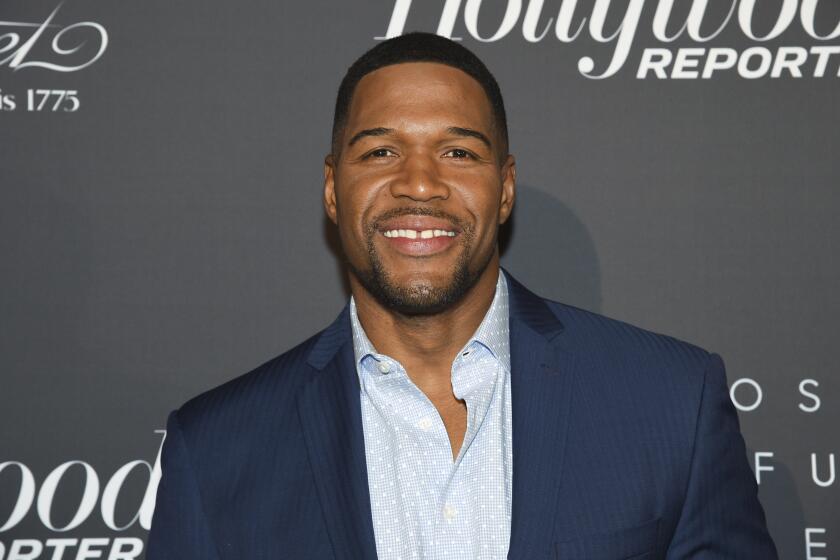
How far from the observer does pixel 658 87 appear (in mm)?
2217

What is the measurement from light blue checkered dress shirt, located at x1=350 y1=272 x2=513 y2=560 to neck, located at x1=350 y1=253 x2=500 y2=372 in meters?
0.03

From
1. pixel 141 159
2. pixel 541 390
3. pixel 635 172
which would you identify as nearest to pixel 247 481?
pixel 541 390

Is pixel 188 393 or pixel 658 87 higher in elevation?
pixel 658 87

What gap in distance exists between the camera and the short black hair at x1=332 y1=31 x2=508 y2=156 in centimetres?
180

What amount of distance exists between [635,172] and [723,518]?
3.00ft

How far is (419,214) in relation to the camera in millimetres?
1650

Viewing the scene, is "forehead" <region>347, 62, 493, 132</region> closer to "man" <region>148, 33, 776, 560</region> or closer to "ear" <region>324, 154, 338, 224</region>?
"man" <region>148, 33, 776, 560</region>

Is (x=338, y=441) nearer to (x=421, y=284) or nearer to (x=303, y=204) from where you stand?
(x=421, y=284)

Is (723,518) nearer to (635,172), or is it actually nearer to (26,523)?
(635,172)

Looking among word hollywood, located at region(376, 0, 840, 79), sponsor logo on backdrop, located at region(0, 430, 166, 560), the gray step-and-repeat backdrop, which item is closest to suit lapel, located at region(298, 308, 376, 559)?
the gray step-and-repeat backdrop

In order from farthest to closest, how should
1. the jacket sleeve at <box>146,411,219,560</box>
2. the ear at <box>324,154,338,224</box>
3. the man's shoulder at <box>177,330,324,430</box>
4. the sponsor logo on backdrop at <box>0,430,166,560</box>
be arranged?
the sponsor logo on backdrop at <box>0,430,166,560</box>, the ear at <box>324,154,338,224</box>, the man's shoulder at <box>177,330,324,430</box>, the jacket sleeve at <box>146,411,219,560</box>

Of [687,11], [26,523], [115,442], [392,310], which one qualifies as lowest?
[26,523]

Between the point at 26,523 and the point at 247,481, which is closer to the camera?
the point at 247,481

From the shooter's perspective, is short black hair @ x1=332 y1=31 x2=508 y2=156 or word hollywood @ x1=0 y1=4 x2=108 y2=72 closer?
short black hair @ x1=332 y1=31 x2=508 y2=156
